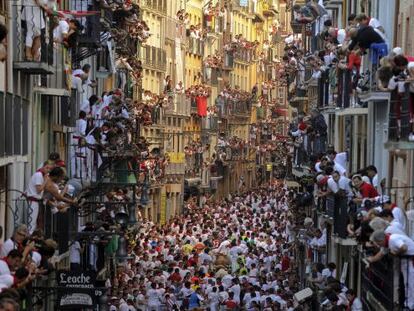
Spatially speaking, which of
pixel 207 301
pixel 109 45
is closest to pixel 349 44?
pixel 207 301

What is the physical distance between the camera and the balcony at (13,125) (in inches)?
1176

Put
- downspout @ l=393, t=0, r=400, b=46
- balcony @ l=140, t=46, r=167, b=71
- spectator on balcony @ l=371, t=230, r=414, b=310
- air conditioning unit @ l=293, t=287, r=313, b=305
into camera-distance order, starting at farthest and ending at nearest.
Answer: balcony @ l=140, t=46, r=167, b=71 → air conditioning unit @ l=293, t=287, r=313, b=305 → downspout @ l=393, t=0, r=400, b=46 → spectator on balcony @ l=371, t=230, r=414, b=310

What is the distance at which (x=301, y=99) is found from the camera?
69375 mm

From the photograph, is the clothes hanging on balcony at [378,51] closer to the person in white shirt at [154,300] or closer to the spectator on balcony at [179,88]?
the person in white shirt at [154,300]

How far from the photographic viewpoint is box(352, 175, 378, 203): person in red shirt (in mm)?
32625

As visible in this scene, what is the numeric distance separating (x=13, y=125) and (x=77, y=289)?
204 inches

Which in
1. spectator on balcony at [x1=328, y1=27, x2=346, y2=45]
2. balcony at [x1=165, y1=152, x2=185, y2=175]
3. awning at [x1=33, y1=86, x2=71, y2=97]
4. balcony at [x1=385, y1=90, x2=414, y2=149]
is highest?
spectator on balcony at [x1=328, y1=27, x2=346, y2=45]

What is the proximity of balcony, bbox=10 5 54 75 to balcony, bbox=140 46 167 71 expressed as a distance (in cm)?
5643

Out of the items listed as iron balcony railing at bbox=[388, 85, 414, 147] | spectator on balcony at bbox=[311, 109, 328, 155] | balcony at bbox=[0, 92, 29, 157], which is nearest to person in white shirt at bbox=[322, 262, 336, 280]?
spectator on balcony at bbox=[311, 109, 328, 155]

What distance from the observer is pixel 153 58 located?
92625mm

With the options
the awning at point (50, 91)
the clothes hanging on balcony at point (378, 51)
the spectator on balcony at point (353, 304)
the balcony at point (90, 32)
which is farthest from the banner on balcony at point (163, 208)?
the spectator on balcony at point (353, 304)

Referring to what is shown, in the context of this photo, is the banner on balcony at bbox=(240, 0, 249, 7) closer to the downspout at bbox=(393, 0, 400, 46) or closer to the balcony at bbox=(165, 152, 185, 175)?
the balcony at bbox=(165, 152, 185, 175)

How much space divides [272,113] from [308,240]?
10565 centimetres

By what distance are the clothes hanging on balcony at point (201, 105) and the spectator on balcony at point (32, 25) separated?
3055 inches
